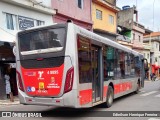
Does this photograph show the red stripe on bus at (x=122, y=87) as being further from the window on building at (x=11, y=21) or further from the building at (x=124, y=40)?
the building at (x=124, y=40)

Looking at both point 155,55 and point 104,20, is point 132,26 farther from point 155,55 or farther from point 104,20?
point 155,55

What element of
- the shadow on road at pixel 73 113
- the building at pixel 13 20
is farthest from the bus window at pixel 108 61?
the building at pixel 13 20

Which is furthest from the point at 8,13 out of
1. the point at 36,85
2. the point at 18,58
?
the point at 36,85

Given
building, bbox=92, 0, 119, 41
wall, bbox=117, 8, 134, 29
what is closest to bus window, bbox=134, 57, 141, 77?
building, bbox=92, 0, 119, 41

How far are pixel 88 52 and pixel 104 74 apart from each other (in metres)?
1.88

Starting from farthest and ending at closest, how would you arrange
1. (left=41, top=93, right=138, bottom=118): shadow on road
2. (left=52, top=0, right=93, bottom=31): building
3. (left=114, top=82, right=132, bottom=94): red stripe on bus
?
(left=52, top=0, right=93, bottom=31): building
(left=114, top=82, right=132, bottom=94): red stripe on bus
(left=41, top=93, right=138, bottom=118): shadow on road

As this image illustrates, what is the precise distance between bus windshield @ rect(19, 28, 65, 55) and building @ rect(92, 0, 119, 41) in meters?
18.0

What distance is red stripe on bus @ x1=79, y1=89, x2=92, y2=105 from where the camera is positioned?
7997mm

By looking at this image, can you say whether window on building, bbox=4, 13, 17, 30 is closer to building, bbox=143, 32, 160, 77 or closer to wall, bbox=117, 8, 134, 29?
wall, bbox=117, 8, 134, 29

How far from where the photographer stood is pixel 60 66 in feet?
26.0

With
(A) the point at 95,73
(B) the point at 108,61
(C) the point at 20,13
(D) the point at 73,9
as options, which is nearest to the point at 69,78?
(A) the point at 95,73

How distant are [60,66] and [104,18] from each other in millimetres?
21964

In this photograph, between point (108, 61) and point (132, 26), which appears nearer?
point (108, 61)

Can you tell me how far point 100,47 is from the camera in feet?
32.3
